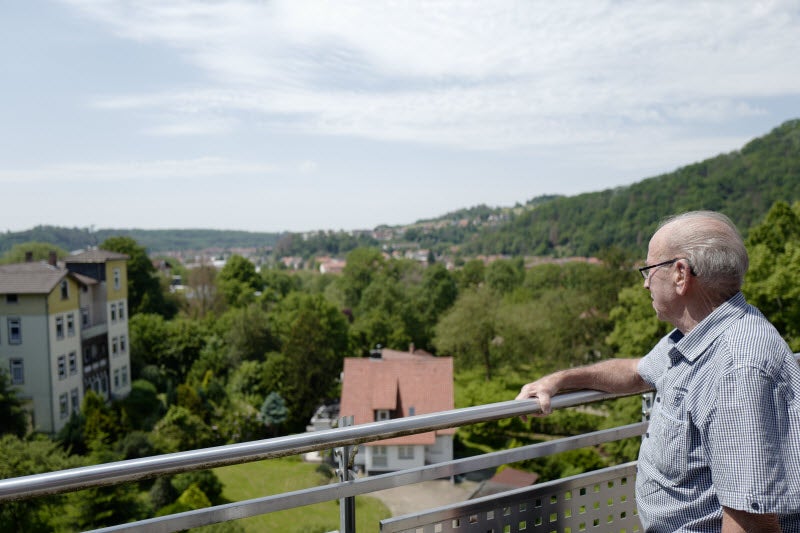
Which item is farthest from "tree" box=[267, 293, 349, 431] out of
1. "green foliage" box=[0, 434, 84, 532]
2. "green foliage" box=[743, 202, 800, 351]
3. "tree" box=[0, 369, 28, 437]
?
"green foliage" box=[743, 202, 800, 351]

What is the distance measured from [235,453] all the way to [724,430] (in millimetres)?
1058

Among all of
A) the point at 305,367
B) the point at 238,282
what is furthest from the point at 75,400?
the point at 238,282

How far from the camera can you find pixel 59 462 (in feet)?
48.1

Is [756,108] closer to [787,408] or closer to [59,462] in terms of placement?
[59,462]

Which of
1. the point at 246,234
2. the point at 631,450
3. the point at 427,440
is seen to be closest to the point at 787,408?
the point at 631,450

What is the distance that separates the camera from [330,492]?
1.57m

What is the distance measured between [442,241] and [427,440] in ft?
399

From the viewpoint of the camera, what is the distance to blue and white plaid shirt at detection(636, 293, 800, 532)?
4.25 ft

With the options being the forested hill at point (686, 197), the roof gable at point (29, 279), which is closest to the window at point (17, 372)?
the roof gable at point (29, 279)

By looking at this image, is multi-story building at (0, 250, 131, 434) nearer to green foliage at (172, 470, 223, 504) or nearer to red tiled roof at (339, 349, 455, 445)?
green foliage at (172, 470, 223, 504)

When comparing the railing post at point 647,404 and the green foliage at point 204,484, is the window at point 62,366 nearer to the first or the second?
the green foliage at point 204,484

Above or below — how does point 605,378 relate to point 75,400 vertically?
above

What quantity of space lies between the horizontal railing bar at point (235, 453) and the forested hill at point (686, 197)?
66.2 feet

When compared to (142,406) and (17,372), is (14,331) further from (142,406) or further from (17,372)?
(142,406)
